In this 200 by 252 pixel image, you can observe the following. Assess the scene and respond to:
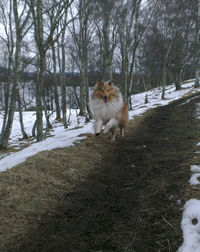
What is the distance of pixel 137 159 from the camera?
4.66 m

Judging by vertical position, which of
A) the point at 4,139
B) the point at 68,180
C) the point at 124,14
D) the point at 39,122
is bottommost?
the point at 4,139

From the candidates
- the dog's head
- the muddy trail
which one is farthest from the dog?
the muddy trail

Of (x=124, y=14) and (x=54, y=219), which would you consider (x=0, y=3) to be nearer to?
(x=124, y=14)

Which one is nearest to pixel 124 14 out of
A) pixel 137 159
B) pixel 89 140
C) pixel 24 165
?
pixel 89 140

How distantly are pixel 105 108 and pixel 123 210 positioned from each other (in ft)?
11.4

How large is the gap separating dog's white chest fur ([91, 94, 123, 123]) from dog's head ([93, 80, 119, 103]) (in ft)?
0.38

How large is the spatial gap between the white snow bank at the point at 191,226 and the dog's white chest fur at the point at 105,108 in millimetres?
3575

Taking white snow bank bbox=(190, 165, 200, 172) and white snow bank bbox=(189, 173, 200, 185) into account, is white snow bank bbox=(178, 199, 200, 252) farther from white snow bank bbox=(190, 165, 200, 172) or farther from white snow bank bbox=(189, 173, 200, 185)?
white snow bank bbox=(190, 165, 200, 172)

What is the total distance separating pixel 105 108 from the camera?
18.9ft

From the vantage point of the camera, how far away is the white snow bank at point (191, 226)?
1.95 metres

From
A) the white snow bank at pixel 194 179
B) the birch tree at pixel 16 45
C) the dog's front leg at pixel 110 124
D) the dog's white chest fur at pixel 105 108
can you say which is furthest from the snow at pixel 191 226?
the birch tree at pixel 16 45

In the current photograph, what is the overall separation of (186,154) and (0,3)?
14.2m

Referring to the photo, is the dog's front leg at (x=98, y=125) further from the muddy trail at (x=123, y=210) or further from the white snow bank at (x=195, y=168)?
the white snow bank at (x=195, y=168)

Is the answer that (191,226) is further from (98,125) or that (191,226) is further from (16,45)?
(16,45)
